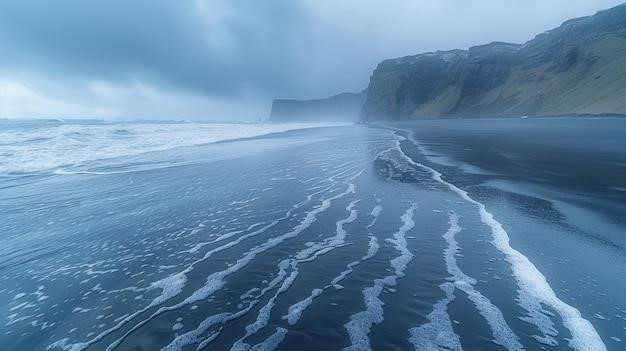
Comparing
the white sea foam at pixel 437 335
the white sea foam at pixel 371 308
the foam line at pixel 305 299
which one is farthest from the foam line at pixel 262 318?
the white sea foam at pixel 437 335

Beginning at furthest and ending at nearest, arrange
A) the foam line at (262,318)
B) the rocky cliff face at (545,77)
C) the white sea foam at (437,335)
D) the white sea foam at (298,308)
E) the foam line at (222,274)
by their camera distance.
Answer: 1. the rocky cliff face at (545,77)
2. the foam line at (222,274)
3. the white sea foam at (298,308)
4. the foam line at (262,318)
5. the white sea foam at (437,335)

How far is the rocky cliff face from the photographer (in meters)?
100

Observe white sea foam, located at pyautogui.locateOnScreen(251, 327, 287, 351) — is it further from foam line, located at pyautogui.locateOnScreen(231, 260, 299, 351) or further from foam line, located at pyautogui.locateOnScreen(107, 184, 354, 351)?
foam line, located at pyautogui.locateOnScreen(107, 184, 354, 351)

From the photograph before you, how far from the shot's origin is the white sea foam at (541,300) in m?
4.56

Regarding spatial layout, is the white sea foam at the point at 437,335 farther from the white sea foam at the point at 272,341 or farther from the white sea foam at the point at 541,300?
the white sea foam at the point at 272,341

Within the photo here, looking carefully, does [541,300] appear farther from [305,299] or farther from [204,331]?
[204,331]

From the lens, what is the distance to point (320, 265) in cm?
734

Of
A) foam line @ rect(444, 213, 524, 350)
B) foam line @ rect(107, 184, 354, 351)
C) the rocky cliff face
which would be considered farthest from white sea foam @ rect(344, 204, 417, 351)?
→ the rocky cliff face

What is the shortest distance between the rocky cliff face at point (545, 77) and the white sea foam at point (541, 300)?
300 ft

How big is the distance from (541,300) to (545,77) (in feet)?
530

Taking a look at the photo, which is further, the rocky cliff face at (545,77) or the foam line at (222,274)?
the rocky cliff face at (545,77)

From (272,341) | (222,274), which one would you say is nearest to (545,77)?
(222,274)

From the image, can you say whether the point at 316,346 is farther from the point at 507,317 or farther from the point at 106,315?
the point at 106,315

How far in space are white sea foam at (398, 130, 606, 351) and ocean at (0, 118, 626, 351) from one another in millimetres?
25
